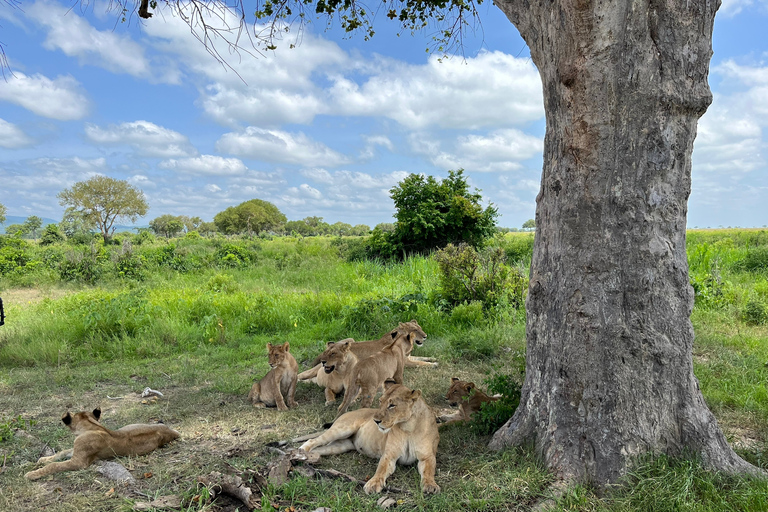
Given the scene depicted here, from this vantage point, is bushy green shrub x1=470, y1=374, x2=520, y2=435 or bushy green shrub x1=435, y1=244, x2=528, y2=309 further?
bushy green shrub x1=435, y1=244, x2=528, y2=309

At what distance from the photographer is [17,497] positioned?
423cm

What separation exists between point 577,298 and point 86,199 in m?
60.4

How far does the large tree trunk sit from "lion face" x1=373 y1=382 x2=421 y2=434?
119 cm

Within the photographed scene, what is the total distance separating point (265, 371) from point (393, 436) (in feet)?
13.6

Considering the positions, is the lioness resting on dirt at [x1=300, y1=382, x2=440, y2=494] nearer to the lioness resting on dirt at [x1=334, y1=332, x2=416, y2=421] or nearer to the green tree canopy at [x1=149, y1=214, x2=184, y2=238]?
the lioness resting on dirt at [x1=334, y1=332, x2=416, y2=421]

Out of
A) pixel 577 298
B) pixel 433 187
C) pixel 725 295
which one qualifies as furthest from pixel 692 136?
pixel 433 187

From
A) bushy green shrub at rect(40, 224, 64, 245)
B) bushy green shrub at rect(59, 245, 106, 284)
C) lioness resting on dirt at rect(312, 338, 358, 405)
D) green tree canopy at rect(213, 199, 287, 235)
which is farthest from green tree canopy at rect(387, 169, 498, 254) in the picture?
green tree canopy at rect(213, 199, 287, 235)

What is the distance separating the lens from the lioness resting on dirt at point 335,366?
19.9 ft

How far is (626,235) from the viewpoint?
13.4ft

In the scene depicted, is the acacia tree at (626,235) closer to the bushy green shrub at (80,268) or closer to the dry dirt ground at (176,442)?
the dry dirt ground at (176,442)

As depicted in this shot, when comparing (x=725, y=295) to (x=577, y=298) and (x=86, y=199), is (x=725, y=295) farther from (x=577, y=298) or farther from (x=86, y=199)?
(x=86, y=199)

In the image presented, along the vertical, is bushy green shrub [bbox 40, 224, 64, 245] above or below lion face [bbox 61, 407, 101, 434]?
above

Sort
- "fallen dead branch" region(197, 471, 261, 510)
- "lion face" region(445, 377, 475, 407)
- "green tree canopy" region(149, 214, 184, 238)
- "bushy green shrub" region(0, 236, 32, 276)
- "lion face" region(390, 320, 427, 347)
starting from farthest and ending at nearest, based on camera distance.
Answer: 1. "green tree canopy" region(149, 214, 184, 238)
2. "bushy green shrub" region(0, 236, 32, 276)
3. "lion face" region(390, 320, 427, 347)
4. "lion face" region(445, 377, 475, 407)
5. "fallen dead branch" region(197, 471, 261, 510)

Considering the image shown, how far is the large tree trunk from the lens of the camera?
404 cm
